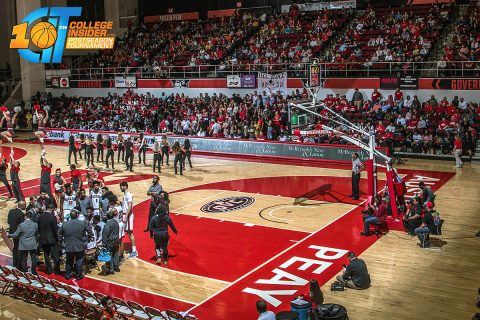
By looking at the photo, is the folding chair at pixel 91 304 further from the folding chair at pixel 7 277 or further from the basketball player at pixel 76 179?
the basketball player at pixel 76 179

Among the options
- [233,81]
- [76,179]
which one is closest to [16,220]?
[76,179]

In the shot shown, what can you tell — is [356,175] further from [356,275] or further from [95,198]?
[95,198]

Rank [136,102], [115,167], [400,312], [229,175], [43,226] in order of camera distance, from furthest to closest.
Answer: [136,102] < [115,167] < [229,175] < [43,226] < [400,312]

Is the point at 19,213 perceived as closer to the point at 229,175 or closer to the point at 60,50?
the point at 229,175

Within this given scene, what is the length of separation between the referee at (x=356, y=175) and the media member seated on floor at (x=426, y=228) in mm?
4216

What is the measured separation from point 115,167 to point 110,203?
13028 mm

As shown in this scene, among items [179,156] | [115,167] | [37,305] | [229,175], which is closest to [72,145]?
[115,167]

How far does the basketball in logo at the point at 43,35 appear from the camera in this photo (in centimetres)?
3797

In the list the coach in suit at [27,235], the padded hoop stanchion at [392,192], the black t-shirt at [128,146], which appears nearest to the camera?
the coach in suit at [27,235]

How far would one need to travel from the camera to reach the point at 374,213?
1572cm

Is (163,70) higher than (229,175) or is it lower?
higher

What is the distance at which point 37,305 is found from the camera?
11.8m

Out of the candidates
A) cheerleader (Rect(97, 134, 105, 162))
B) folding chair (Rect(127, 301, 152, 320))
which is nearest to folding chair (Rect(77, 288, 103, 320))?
folding chair (Rect(127, 301, 152, 320))

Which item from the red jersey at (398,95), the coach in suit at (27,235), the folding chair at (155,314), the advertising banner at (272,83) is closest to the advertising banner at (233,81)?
the advertising banner at (272,83)
